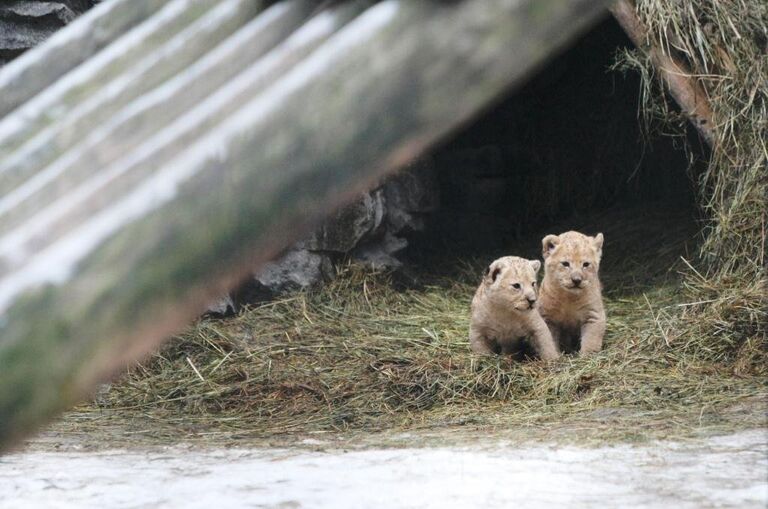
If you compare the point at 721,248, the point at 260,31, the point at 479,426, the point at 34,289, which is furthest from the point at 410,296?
the point at 34,289

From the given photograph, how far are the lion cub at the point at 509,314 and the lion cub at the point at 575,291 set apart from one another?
26 cm

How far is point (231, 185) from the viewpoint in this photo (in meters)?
1.27

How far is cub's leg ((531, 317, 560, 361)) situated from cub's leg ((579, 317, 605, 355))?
187mm

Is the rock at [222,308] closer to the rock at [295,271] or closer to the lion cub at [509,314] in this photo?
the rock at [295,271]

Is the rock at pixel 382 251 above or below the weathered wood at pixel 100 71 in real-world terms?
below

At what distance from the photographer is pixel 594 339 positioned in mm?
6359

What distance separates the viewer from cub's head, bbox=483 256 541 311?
616cm

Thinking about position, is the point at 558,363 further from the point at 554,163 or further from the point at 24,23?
the point at 554,163

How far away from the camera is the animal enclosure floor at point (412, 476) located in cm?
331

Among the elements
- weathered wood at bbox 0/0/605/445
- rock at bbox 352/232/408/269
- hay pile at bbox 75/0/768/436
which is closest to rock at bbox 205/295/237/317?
hay pile at bbox 75/0/768/436

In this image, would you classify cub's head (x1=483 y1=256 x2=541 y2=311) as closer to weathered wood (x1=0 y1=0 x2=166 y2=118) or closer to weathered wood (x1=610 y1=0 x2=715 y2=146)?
weathered wood (x1=610 y1=0 x2=715 y2=146)

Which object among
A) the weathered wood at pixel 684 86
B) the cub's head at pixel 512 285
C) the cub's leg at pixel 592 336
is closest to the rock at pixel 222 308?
the cub's head at pixel 512 285

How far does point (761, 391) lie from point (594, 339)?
1.47 meters

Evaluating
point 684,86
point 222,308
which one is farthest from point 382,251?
point 684,86
